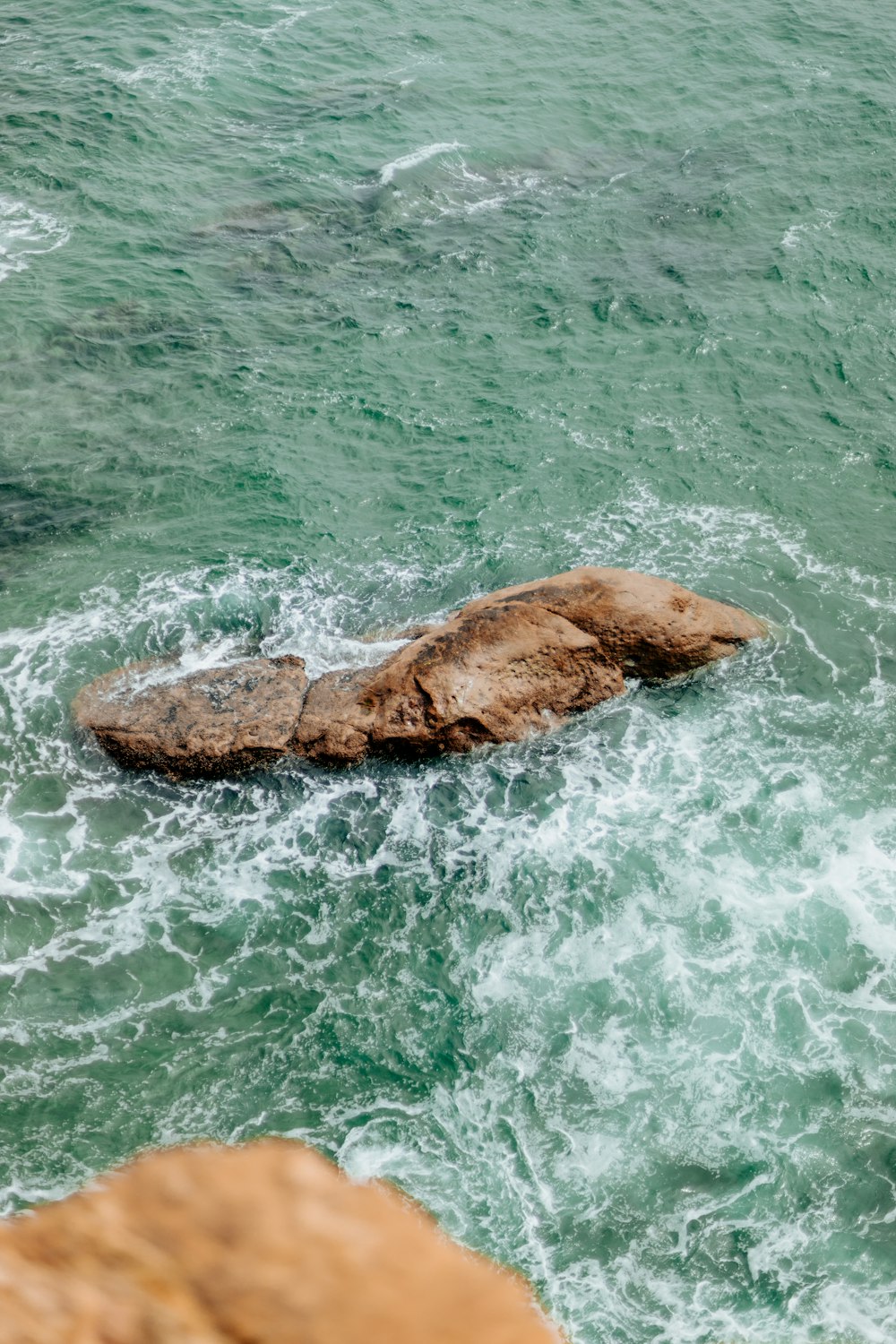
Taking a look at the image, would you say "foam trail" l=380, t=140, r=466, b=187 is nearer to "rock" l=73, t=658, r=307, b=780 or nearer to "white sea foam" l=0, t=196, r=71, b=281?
"white sea foam" l=0, t=196, r=71, b=281

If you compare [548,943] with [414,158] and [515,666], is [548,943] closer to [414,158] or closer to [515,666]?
[515,666]

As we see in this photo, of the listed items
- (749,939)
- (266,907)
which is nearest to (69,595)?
(266,907)

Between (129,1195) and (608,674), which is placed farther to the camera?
(608,674)

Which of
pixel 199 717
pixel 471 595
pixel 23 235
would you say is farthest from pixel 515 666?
pixel 23 235

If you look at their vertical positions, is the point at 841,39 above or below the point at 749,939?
above

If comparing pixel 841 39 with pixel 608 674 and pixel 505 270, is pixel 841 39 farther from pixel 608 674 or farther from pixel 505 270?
pixel 608 674

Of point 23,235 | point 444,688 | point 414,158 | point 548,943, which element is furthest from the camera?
point 414,158

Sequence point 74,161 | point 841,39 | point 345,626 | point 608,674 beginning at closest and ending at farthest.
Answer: point 608,674, point 345,626, point 74,161, point 841,39
